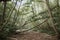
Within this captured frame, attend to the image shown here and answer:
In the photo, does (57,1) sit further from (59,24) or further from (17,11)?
(17,11)

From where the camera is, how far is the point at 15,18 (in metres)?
6.09

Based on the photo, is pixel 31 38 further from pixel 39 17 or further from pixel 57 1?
pixel 57 1

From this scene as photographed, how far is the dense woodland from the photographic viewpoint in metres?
5.30

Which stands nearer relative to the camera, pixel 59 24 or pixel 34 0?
pixel 59 24

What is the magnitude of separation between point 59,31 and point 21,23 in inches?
83.2

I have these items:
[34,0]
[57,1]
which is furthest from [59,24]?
[34,0]

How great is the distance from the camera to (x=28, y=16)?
6.19 metres

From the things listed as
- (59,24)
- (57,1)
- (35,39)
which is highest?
(57,1)

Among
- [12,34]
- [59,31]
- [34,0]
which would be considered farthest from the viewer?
[34,0]

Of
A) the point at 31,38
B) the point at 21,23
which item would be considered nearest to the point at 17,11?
the point at 21,23

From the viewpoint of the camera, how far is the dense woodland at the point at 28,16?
5.30m

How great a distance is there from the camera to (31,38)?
502cm

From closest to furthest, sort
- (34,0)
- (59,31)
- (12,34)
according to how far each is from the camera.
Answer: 1. (59,31)
2. (12,34)
3. (34,0)

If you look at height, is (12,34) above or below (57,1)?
below
